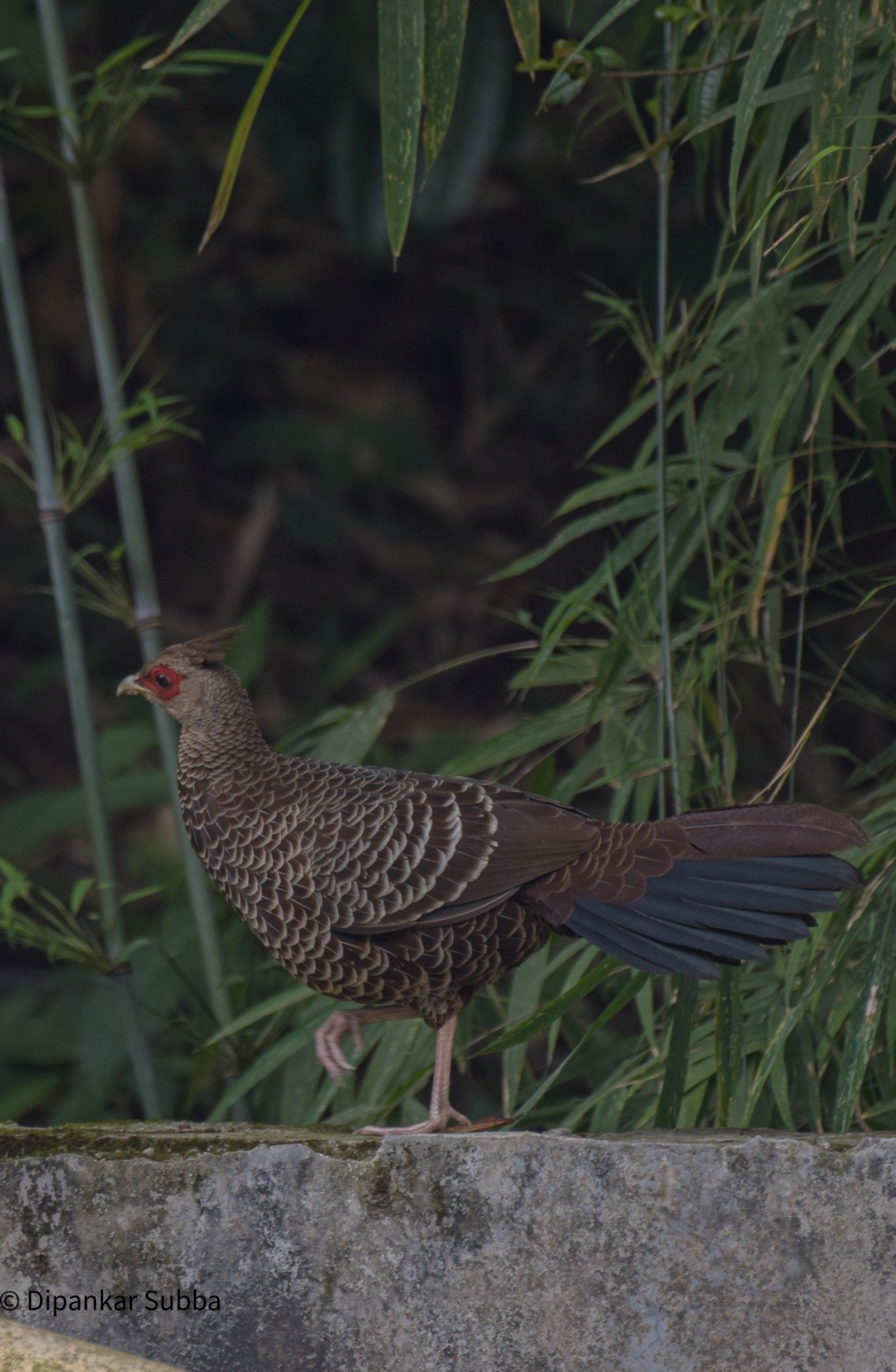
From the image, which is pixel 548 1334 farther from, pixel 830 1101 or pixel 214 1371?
pixel 830 1101

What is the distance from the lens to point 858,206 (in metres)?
2.07

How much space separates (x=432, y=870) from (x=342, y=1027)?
33 cm

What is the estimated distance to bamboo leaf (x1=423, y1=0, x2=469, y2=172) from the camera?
1816mm

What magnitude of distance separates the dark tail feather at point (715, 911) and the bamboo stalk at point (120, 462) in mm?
717

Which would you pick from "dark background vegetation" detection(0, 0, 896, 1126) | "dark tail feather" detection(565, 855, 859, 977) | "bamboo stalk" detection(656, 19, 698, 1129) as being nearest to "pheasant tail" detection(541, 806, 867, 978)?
"dark tail feather" detection(565, 855, 859, 977)

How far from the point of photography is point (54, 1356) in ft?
3.76

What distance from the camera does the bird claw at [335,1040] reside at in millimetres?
2053

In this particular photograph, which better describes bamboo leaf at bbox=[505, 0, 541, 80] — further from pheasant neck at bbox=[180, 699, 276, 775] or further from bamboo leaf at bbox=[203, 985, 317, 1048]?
bamboo leaf at bbox=[203, 985, 317, 1048]

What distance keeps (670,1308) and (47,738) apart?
395 centimetres

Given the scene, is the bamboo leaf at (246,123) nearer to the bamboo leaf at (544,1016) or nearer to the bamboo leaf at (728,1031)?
the bamboo leaf at (544,1016)

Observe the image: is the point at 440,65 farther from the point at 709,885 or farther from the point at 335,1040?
the point at 335,1040

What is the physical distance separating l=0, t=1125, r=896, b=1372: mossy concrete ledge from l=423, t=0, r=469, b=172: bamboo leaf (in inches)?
44.3

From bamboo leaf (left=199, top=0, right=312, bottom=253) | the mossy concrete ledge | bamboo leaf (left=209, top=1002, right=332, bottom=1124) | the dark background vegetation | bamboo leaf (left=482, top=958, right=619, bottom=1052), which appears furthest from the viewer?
the dark background vegetation

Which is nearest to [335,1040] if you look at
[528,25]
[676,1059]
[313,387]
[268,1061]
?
[268,1061]
